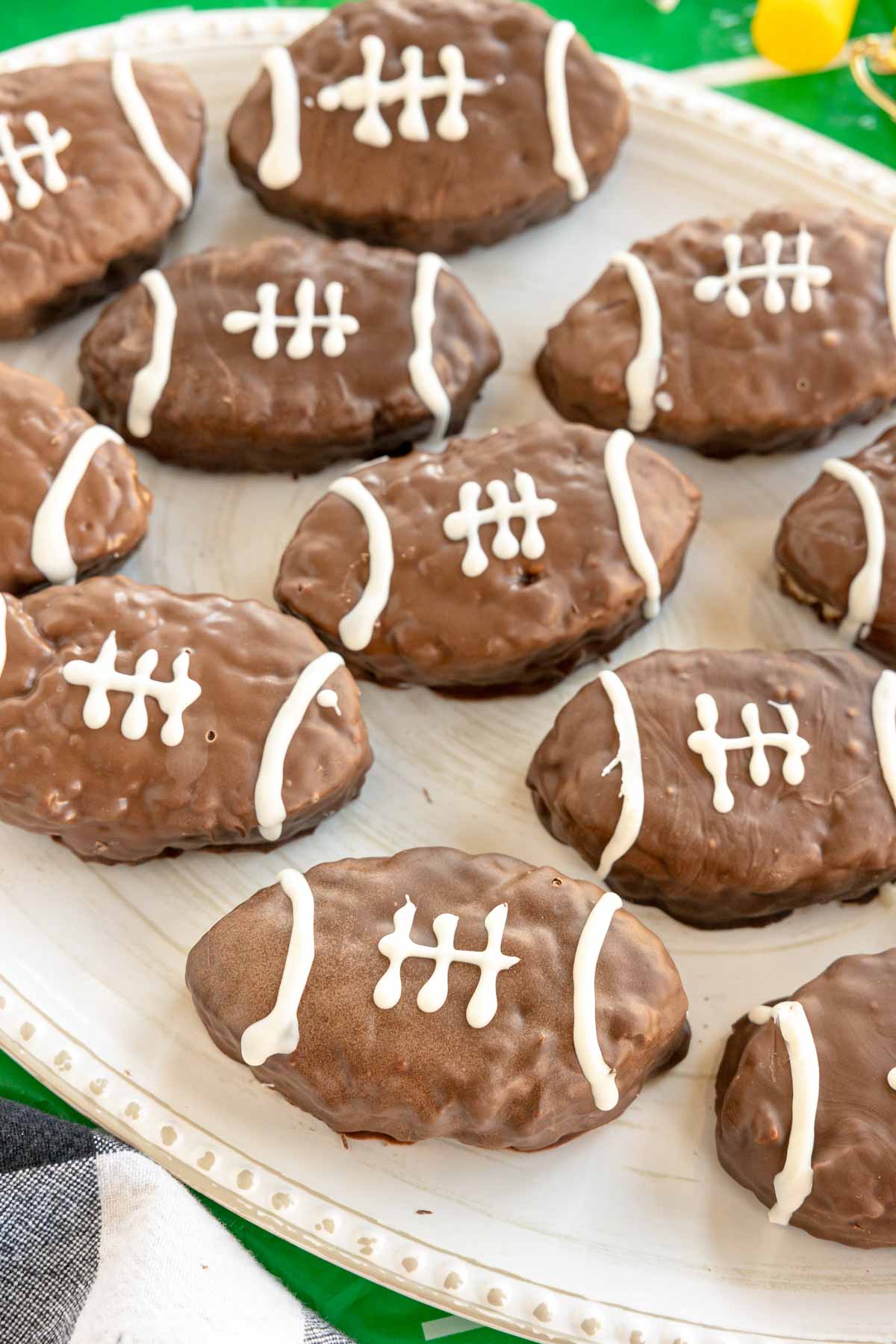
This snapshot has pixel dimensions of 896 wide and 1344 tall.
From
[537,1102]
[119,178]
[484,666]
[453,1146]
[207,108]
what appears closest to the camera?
[537,1102]

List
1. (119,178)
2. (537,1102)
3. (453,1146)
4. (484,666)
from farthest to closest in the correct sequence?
(119,178) < (484,666) < (453,1146) < (537,1102)

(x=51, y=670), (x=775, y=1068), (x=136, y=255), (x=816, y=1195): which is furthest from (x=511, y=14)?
(x=816, y=1195)

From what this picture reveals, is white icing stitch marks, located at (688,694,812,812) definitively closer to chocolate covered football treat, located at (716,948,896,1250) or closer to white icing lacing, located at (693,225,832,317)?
chocolate covered football treat, located at (716,948,896,1250)

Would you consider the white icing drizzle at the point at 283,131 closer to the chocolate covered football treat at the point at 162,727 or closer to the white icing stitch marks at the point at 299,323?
the white icing stitch marks at the point at 299,323

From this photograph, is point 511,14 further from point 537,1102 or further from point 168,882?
point 537,1102

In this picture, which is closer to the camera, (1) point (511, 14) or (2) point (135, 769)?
(2) point (135, 769)

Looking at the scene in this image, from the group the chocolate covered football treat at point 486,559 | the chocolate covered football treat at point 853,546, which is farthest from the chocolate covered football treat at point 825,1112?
the chocolate covered football treat at point 486,559

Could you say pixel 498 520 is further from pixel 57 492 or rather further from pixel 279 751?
pixel 57 492
